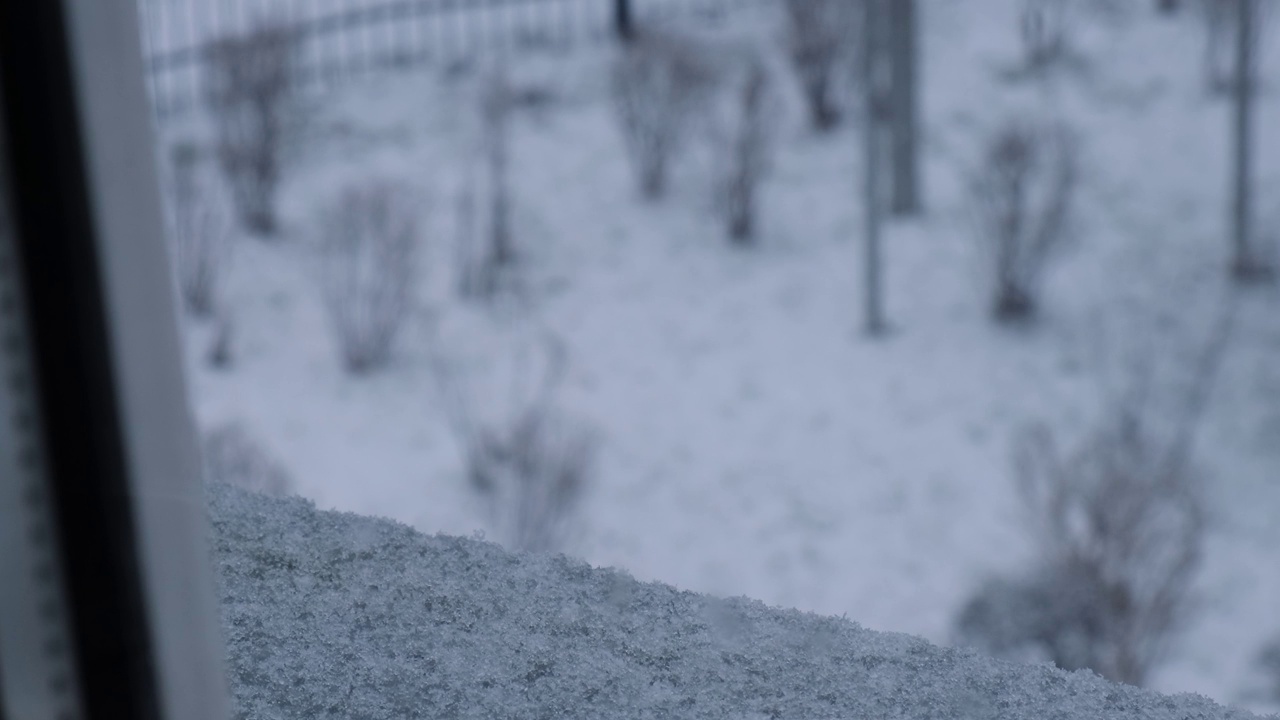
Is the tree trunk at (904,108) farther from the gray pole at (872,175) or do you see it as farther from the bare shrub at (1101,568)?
A: the bare shrub at (1101,568)

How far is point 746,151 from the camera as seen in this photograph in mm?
10547

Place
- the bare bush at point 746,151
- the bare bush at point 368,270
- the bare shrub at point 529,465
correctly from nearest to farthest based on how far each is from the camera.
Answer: the bare shrub at point 529,465
the bare bush at point 368,270
the bare bush at point 746,151

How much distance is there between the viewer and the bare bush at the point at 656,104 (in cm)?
1092

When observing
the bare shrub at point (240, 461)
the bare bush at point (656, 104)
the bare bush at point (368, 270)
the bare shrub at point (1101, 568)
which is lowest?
the bare shrub at point (1101, 568)

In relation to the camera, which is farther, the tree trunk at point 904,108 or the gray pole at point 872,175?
the tree trunk at point 904,108

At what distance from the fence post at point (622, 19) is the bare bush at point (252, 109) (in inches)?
125

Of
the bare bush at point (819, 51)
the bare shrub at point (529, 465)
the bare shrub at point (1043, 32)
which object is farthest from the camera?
the bare shrub at point (1043, 32)

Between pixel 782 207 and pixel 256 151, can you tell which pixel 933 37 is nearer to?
pixel 782 207

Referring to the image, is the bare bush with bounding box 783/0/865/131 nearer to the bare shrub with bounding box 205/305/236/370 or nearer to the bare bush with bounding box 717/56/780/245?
the bare bush with bounding box 717/56/780/245

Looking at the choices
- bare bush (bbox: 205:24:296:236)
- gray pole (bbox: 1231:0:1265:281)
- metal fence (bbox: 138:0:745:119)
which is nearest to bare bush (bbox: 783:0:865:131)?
metal fence (bbox: 138:0:745:119)

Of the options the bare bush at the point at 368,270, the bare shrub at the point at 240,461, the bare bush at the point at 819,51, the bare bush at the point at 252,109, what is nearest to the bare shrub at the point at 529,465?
the bare bush at the point at 368,270

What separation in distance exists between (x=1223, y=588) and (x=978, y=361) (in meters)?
2.34

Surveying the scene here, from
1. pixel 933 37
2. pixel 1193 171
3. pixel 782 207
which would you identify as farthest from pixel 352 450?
pixel 933 37

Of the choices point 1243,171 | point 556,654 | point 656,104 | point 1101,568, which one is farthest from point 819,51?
point 556,654
